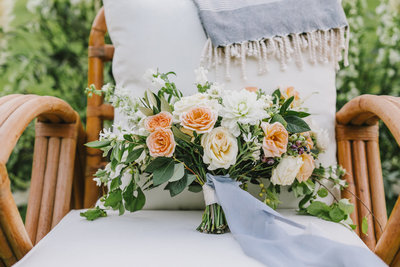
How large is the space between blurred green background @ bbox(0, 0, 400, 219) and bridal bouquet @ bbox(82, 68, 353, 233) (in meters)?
0.78

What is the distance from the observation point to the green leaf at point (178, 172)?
0.75 m

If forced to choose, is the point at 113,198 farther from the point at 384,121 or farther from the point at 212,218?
the point at 384,121

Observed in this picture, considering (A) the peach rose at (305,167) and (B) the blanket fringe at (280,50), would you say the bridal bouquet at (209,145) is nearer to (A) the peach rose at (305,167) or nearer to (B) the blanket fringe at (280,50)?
(A) the peach rose at (305,167)

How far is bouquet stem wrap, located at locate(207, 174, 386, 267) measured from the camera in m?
0.62

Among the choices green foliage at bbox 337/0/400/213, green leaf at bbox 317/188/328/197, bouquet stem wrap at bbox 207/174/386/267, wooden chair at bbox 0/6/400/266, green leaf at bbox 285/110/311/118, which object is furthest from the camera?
green foliage at bbox 337/0/400/213

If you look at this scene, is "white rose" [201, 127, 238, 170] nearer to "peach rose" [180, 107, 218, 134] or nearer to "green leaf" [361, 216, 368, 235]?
"peach rose" [180, 107, 218, 134]

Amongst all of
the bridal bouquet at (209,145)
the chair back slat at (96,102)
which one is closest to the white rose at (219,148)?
the bridal bouquet at (209,145)

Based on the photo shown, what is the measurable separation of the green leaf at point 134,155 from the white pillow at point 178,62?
0.20 m

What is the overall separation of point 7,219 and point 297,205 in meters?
0.62

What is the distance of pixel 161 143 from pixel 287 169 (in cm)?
25

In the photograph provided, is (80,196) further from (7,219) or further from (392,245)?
(392,245)

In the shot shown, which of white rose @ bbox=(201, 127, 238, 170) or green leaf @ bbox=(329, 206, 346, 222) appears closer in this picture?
white rose @ bbox=(201, 127, 238, 170)

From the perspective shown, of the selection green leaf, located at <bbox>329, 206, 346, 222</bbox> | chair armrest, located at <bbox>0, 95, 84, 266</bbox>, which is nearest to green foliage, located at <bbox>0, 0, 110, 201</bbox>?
chair armrest, located at <bbox>0, 95, 84, 266</bbox>

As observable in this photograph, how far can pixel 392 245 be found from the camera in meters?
0.73
